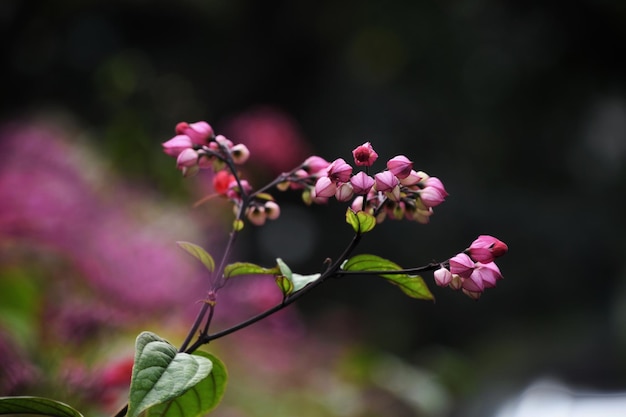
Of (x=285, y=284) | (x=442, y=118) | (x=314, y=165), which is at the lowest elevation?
(x=285, y=284)

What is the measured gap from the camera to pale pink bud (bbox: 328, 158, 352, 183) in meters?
0.38

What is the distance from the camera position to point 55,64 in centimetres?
327

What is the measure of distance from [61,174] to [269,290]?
738mm

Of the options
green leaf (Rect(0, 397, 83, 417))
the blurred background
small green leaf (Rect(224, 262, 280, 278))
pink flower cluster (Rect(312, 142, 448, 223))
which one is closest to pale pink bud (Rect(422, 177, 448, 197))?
pink flower cluster (Rect(312, 142, 448, 223))

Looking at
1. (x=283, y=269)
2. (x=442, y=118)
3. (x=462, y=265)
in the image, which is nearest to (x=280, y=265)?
(x=283, y=269)

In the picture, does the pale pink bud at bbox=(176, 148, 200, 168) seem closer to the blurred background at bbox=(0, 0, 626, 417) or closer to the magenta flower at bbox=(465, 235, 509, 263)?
the magenta flower at bbox=(465, 235, 509, 263)

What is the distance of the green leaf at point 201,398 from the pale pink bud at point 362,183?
0.44ft

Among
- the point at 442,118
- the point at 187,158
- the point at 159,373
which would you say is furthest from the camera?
the point at 442,118

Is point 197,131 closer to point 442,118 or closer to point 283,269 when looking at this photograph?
point 283,269

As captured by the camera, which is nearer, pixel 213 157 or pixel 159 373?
pixel 159 373

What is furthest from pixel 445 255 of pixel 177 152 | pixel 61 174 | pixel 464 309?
pixel 177 152

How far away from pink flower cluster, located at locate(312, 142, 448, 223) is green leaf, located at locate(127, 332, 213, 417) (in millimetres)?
117

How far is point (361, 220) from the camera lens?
0.38 m

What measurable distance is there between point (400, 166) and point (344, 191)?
0.03 m
